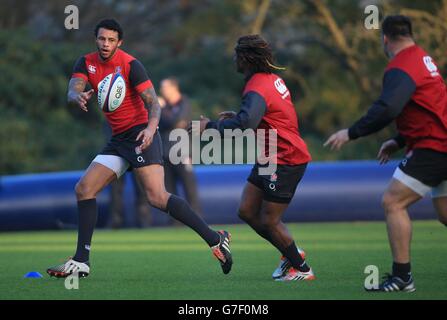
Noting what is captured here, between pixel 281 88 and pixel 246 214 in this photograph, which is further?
pixel 246 214

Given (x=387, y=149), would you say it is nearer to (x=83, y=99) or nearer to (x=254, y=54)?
(x=254, y=54)

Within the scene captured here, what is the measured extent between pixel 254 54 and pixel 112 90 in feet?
4.19

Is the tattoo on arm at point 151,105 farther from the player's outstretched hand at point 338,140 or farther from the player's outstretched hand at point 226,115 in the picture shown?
the player's outstretched hand at point 338,140

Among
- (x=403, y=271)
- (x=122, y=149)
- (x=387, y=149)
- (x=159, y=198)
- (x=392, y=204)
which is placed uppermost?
(x=387, y=149)

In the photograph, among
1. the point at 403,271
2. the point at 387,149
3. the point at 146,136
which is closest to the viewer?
the point at 403,271

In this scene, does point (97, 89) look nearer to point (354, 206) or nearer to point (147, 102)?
point (147, 102)

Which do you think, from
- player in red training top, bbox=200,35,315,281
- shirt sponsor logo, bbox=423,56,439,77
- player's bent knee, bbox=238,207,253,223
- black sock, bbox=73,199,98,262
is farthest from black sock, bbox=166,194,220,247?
shirt sponsor logo, bbox=423,56,439,77

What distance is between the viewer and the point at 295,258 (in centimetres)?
828

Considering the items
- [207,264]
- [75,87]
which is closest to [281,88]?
[75,87]

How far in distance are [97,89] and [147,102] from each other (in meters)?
0.47

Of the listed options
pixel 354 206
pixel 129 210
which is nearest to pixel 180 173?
pixel 129 210

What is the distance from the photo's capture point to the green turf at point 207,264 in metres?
7.35

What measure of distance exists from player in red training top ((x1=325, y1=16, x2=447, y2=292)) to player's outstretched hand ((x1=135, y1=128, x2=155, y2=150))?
1841 millimetres

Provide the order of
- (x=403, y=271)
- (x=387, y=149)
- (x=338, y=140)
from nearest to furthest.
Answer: (x=338, y=140), (x=403, y=271), (x=387, y=149)
